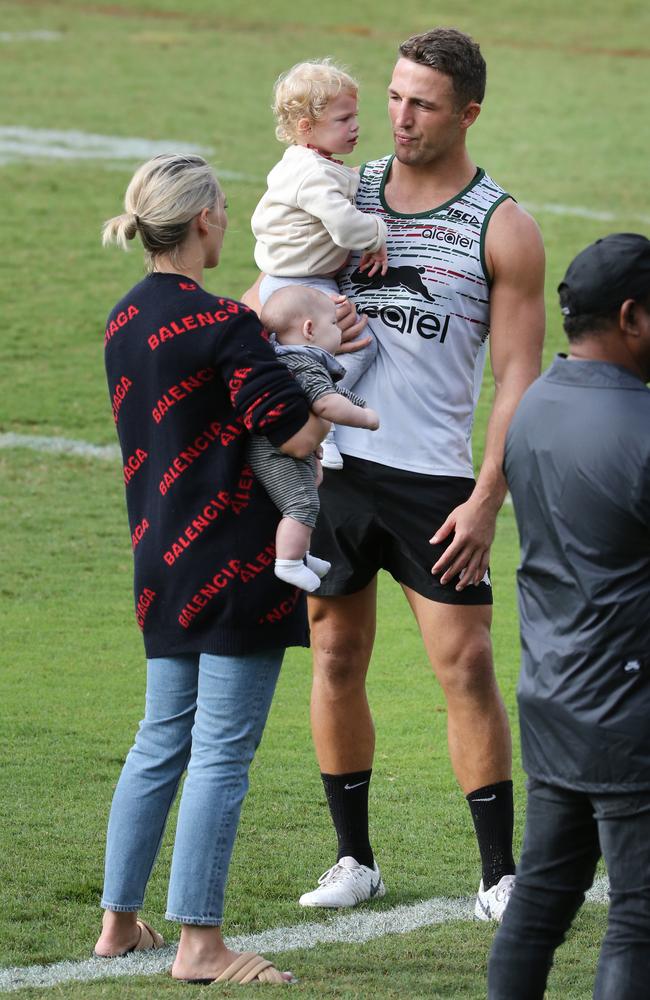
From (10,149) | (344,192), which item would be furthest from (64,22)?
(344,192)

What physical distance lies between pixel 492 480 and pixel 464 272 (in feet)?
1.86

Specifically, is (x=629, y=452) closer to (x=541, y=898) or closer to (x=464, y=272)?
(x=541, y=898)

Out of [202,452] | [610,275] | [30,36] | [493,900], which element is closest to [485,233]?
[202,452]

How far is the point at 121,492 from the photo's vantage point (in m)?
10.3

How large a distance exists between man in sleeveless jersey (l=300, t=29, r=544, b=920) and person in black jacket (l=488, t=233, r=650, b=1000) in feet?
4.03

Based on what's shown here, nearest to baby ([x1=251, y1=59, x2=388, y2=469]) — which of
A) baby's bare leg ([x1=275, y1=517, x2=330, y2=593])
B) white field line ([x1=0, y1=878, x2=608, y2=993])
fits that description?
baby's bare leg ([x1=275, y1=517, x2=330, y2=593])

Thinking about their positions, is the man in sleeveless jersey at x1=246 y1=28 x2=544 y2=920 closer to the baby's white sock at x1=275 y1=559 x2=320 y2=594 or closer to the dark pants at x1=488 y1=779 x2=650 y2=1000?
the baby's white sock at x1=275 y1=559 x2=320 y2=594

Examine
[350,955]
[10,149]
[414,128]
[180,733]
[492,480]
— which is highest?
[414,128]

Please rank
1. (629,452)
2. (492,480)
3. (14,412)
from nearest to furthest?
(629,452) < (492,480) < (14,412)

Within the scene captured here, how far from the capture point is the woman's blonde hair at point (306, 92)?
461cm

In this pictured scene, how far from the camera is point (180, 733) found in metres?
4.05

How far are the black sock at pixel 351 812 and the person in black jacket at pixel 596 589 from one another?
1.56 meters

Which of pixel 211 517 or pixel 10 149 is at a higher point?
pixel 211 517

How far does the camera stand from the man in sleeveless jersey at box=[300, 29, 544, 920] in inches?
179
